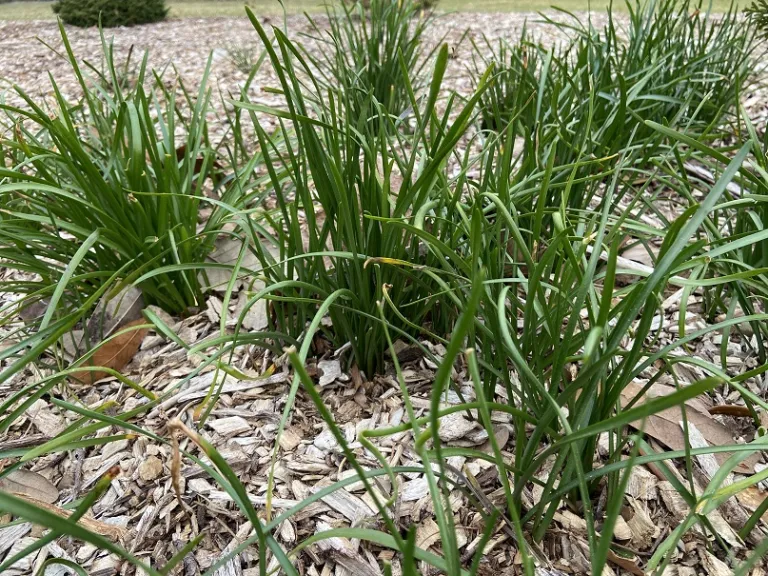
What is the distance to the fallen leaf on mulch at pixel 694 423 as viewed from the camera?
1.19 metres

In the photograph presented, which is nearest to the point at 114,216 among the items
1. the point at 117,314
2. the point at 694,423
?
the point at 117,314

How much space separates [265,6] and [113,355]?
19.9 feet

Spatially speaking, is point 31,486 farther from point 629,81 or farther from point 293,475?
point 629,81

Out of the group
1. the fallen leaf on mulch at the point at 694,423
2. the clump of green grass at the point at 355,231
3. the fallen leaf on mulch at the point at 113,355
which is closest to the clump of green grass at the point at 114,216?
the fallen leaf on mulch at the point at 113,355

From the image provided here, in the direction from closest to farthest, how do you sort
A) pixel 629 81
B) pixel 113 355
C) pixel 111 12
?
pixel 113 355, pixel 629 81, pixel 111 12

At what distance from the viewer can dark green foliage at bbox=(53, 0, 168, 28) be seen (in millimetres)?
5367

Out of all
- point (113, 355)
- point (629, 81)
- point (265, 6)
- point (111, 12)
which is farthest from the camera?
point (265, 6)

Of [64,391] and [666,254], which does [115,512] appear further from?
[666,254]

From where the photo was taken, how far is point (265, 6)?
648 cm

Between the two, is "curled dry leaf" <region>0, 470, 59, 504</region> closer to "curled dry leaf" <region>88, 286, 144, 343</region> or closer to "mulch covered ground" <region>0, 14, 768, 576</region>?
"mulch covered ground" <region>0, 14, 768, 576</region>

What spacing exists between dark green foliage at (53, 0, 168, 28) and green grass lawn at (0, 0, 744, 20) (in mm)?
178

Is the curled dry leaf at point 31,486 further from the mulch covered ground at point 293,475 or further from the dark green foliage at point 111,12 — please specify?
the dark green foliage at point 111,12

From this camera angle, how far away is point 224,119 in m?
3.07

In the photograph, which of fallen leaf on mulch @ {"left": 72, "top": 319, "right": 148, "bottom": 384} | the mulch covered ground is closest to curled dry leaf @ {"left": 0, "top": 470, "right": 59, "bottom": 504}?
the mulch covered ground
